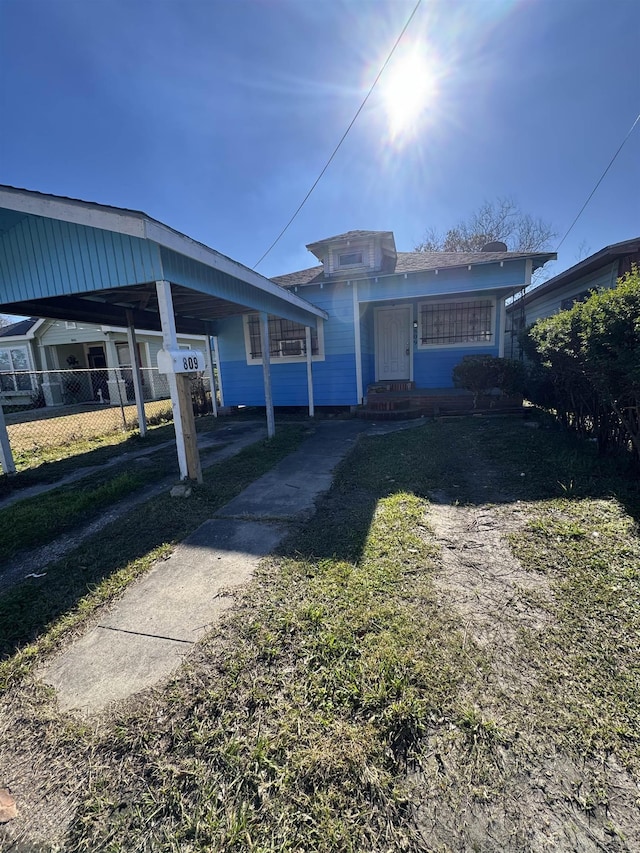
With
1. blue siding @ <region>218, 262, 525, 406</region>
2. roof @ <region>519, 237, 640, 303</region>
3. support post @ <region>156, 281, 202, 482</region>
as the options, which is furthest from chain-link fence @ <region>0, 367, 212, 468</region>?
roof @ <region>519, 237, 640, 303</region>

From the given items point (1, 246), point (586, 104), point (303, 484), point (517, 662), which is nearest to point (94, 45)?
point (1, 246)

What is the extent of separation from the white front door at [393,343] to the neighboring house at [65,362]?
8.49m

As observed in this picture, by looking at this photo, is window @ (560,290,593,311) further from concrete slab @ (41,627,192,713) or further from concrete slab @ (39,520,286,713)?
concrete slab @ (41,627,192,713)

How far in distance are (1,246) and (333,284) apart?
624cm

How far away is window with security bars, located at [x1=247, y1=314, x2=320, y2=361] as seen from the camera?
955 cm

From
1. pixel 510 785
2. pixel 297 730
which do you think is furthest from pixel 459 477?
pixel 297 730

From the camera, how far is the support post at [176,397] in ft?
12.7

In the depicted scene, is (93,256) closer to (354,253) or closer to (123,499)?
(123,499)

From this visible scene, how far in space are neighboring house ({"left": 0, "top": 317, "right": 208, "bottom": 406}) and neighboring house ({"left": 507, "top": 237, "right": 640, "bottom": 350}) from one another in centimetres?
1319

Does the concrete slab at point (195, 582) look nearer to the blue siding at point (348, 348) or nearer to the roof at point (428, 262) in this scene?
the blue siding at point (348, 348)

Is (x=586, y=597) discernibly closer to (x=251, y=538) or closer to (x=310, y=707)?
(x=310, y=707)

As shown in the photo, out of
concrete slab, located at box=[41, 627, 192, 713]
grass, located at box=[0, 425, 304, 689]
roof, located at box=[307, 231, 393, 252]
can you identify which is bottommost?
concrete slab, located at box=[41, 627, 192, 713]

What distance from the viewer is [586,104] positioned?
10172 millimetres

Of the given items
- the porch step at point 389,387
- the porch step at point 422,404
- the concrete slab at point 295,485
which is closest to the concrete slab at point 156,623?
the concrete slab at point 295,485
